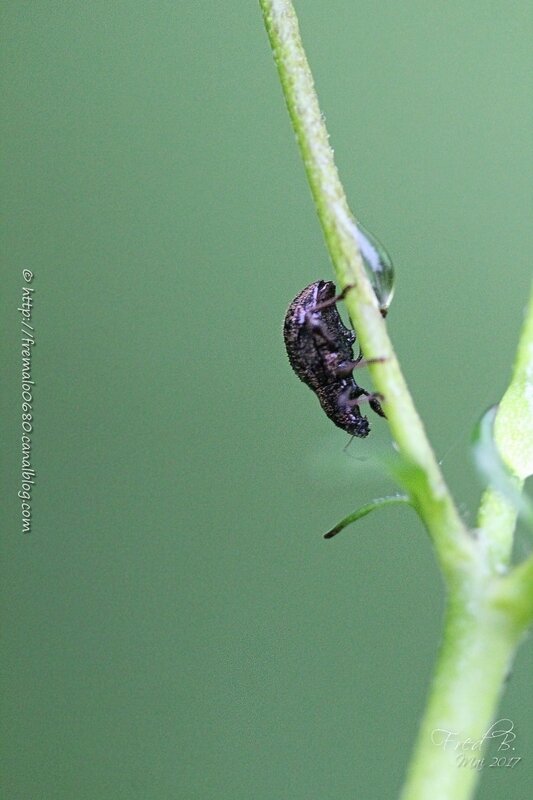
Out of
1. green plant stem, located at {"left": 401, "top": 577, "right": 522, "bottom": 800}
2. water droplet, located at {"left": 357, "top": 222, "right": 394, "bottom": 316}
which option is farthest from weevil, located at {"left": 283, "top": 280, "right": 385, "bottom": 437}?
green plant stem, located at {"left": 401, "top": 577, "right": 522, "bottom": 800}

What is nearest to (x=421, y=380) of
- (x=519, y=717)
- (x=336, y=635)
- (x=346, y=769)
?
(x=336, y=635)

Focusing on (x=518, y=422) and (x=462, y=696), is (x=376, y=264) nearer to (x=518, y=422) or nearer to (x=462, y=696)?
A: (x=518, y=422)

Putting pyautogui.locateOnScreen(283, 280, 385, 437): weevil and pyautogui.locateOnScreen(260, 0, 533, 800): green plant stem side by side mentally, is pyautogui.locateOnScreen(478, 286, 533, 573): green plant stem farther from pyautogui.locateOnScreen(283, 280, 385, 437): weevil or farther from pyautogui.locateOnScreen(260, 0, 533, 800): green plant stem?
pyautogui.locateOnScreen(283, 280, 385, 437): weevil

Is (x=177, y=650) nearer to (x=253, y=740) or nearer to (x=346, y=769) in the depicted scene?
(x=253, y=740)

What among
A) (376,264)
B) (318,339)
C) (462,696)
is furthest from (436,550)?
(318,339)

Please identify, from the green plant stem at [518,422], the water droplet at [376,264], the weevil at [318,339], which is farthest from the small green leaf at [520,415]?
the weevil at [318,339]

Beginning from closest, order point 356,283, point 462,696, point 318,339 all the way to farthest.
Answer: point 462,696 → point 356,283 → point 318,339
